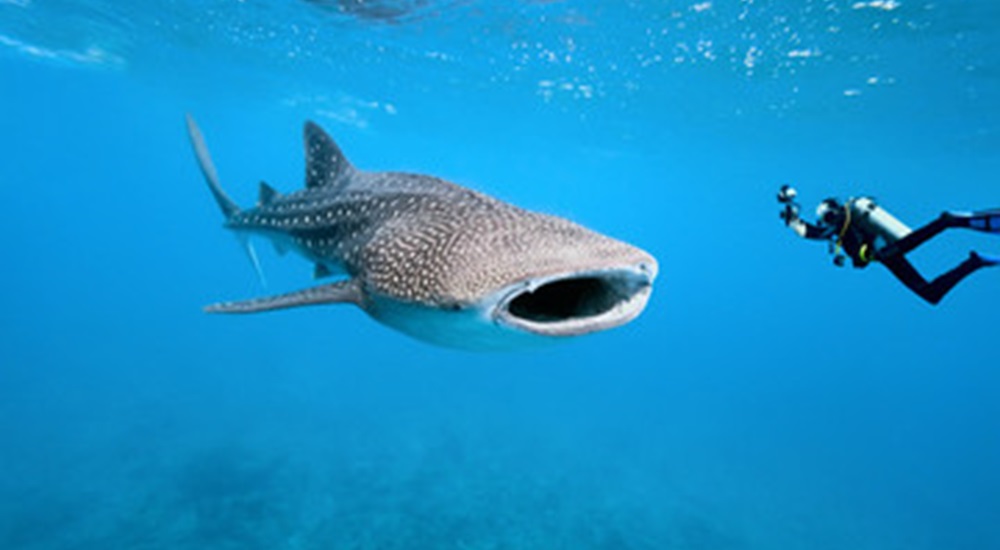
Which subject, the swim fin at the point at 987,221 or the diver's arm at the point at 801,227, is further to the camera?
the diver's arm at the point at 801,227

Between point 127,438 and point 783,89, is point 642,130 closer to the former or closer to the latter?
point 783,89

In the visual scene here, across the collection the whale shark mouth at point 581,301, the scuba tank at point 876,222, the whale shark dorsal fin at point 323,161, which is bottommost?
the whale shark mouth at point 581,301

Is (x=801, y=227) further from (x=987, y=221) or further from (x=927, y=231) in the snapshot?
(x=987, y=221)

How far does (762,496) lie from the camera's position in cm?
2017

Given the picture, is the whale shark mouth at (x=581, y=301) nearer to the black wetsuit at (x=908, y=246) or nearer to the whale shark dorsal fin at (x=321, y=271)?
the whale shark dorsal fin at (x=321, y=271)

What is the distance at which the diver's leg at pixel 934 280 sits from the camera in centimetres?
536

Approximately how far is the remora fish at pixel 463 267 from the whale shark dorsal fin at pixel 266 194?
1.86m

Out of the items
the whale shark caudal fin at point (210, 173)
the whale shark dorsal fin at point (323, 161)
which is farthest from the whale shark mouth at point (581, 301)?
the whale shark caudal fin at point (210, 173)

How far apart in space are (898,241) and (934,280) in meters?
0.73

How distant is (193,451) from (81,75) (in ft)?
113

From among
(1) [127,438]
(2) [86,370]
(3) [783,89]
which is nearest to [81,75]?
(2) [86,370]

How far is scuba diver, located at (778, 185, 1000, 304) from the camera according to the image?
5227 millimetres

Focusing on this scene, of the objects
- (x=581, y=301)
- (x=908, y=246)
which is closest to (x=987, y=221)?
(x=908, y=246)

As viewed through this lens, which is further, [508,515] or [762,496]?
[762,496]
